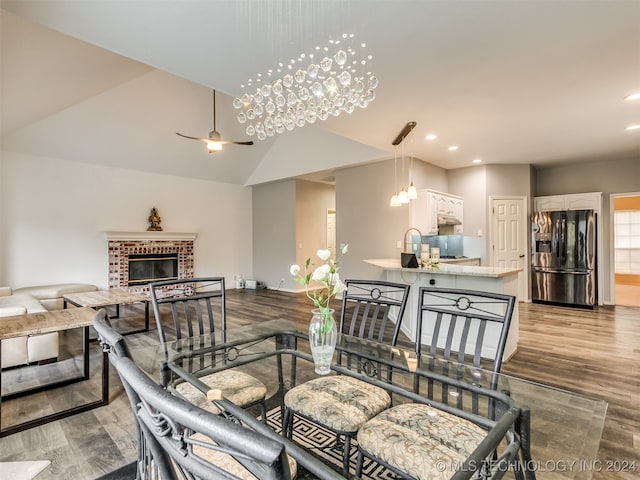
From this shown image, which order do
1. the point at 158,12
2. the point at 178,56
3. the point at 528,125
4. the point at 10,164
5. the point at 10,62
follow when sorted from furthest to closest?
the point at 10,164
the point at 528,125
the point at 10,62
the point at 178,56
the point at 158,12

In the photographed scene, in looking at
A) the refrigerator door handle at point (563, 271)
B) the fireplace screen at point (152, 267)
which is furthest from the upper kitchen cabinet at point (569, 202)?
the fireplace screen at point (152, 267)

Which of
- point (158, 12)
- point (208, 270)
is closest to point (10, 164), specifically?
point (208, 270)

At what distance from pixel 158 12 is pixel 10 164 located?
5.72 meters

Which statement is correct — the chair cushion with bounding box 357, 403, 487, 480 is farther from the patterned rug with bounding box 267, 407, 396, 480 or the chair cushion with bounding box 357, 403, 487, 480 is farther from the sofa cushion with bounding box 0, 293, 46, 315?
the sofa cushion with bounding box 0, 293, 46, 315

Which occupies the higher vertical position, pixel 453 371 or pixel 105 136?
pixel 105 136

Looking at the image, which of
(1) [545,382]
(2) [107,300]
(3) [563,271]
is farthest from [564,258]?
(2) [107,300]

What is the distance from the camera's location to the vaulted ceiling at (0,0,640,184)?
2086 millimetres

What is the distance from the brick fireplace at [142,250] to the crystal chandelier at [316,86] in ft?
16.6

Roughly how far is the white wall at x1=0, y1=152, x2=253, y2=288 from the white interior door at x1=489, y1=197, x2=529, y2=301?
655 centimetres

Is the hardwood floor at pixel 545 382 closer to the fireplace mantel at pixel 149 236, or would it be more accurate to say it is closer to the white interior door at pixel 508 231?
the white interior door at pixel 508 231

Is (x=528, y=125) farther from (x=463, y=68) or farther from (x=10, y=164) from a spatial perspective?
(x=10, y=164)

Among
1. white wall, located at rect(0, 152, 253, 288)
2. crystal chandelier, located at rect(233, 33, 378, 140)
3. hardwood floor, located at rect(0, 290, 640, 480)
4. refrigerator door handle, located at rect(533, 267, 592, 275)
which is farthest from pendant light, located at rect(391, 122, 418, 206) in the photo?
white wall, located at rect(0, 152, 253, 288)

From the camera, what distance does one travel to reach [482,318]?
5.51 ft

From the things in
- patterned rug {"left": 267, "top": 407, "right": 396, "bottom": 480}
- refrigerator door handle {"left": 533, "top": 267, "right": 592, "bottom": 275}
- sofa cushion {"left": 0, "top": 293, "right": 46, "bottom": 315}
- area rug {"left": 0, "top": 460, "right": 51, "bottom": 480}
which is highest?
refrigerator door handle {"left": 533, "top": 267, "right": 592, "bottom": 275}
